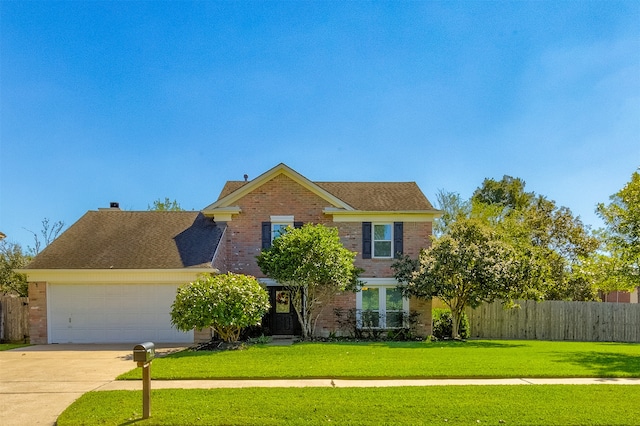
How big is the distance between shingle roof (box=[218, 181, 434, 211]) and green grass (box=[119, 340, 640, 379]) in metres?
6.13

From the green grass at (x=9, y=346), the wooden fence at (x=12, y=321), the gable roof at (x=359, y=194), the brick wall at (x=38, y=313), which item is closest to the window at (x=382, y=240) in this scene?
the gable roof at (x=359, y=194)

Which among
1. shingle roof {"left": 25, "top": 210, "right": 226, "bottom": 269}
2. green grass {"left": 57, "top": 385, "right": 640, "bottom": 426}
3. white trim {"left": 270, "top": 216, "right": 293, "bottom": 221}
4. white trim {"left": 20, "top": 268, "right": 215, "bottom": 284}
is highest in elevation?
white trim {"left": 270, "top": 216, "right": 293, "bottom": 221}

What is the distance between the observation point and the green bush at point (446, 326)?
59.1 ft

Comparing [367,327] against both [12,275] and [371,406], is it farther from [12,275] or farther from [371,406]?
[12,275]

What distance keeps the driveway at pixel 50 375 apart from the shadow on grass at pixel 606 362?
11.1m

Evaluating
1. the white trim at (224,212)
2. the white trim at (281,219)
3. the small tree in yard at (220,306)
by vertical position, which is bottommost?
the small tree in yard at (220,306)

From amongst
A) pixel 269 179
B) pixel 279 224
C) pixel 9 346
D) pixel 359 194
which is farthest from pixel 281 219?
pixel 9 346

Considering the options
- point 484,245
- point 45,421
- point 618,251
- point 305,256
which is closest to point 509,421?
point 45,421

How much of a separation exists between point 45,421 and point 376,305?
42.4ft

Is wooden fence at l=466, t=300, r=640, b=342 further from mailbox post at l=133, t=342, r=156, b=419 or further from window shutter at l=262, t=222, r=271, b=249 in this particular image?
mailbox post at l=133, t=342, r=156, b=419

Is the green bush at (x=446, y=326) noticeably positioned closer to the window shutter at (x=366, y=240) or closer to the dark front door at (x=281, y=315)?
the window shutter at (x=366, y=240)

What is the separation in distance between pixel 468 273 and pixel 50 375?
13.3 metres

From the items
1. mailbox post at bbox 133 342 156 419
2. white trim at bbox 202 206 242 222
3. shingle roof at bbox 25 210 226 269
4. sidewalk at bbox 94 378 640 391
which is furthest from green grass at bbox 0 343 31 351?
mailbox post at bbox 133 342 156 419

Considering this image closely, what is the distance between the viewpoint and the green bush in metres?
18.0
